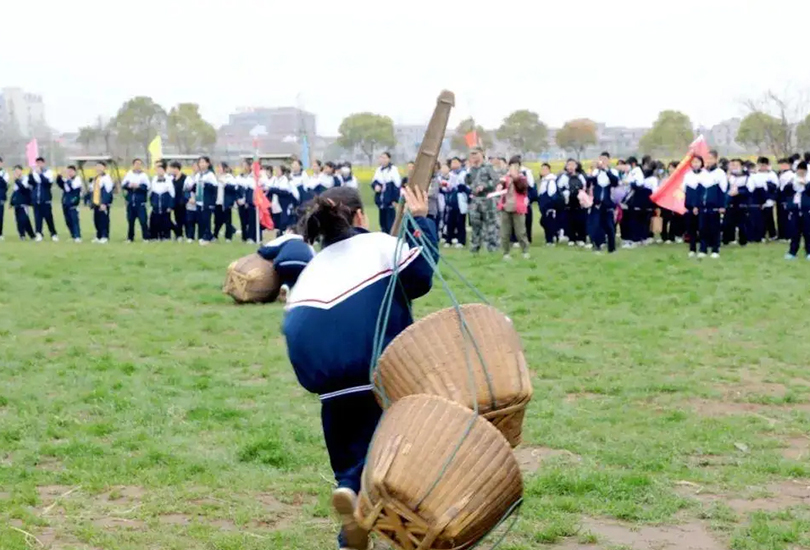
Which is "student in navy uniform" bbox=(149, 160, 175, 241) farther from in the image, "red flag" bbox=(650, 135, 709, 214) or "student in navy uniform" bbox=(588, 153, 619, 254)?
"red flag" bbox=(650, 135, 709, 214)

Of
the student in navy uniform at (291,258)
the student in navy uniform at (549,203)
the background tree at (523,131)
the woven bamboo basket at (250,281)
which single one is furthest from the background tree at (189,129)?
the student in navy uniform at (291,258)

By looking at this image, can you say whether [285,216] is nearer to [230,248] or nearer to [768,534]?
[230,248]

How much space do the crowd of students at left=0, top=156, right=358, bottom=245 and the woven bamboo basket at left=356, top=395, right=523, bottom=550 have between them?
19131mm

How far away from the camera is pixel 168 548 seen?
16.5 ft

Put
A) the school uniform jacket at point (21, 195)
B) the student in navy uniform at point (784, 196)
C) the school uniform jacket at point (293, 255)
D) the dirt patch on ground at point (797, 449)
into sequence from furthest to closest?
the school uniform jacket at point (21, 195) → the student in navy uniform at point (784, 196) → the school uniform jacket at point (293, 255) → the dirt patch on ground at point (797, 449)

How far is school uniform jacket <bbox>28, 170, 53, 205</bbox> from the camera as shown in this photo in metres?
23.7

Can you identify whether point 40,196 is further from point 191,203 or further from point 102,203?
point 191,203

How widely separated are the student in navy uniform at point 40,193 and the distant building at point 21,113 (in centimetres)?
3221

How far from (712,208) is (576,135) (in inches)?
1328

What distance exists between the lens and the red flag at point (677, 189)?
753 inches

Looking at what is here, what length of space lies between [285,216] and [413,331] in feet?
64.9

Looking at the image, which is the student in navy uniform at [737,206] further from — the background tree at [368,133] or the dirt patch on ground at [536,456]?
the background tree at [368,133]

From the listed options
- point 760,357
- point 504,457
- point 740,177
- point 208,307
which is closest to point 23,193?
point 208,307

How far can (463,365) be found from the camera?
384cm
